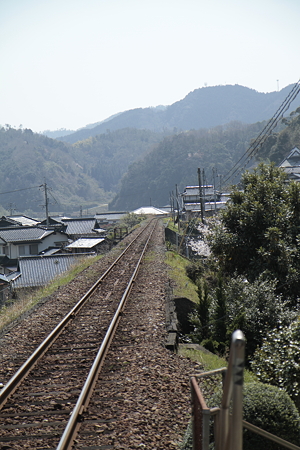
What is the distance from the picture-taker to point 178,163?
121812mm

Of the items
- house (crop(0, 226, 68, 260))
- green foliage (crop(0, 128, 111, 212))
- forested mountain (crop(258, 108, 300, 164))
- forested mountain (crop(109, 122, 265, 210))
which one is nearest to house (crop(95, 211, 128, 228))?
forested mountain (crop(258, 108, 300, 164))

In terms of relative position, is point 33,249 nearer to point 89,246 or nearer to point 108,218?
point 89,246

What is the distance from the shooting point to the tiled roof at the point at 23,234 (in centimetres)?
3856

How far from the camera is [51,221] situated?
5412 cm

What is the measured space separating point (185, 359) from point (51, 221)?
4897cm

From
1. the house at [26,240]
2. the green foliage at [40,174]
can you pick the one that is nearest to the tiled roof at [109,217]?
the house at [26,240]

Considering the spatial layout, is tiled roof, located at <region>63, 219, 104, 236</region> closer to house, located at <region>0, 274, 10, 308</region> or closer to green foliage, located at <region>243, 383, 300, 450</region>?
house, located at <region>0, 274, 10, 308</region>

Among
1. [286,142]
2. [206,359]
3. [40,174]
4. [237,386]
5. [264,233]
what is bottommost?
[206,359]

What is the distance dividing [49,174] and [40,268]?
144075 millimetres

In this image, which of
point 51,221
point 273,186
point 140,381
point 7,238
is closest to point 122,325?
point 140,381

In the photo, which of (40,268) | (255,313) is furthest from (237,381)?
(40,268)

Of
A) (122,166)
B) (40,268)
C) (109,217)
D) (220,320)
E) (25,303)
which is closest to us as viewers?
(220,320)

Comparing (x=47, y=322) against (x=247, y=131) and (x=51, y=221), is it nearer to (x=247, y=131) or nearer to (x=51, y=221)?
(x=51, y=221)

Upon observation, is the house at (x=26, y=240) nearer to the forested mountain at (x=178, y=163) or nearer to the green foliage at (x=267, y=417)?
the green foliage at (x=267, y=417)
